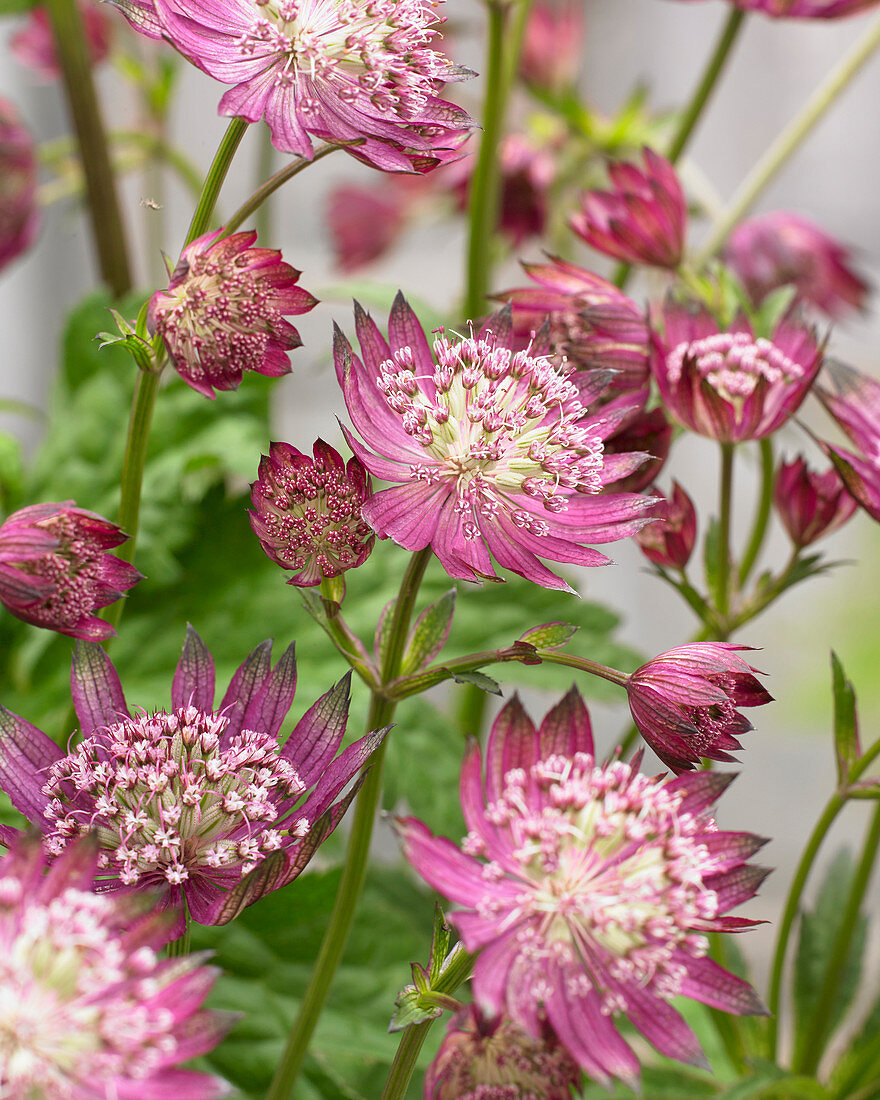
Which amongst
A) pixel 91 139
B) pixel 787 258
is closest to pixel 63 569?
pixel 91 139

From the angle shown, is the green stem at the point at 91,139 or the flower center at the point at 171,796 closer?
the flower center at the point at 171,796

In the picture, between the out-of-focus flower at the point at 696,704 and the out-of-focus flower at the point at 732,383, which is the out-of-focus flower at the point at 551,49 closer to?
the out-of-focus flower at the point at 732,383

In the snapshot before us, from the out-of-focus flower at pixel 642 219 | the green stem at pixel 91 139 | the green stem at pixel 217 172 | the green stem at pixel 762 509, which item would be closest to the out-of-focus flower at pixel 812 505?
the green stem at pixel 762 509

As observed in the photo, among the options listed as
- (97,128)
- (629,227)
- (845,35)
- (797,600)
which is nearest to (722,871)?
(629,227)

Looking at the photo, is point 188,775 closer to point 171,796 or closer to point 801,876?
point 171,796

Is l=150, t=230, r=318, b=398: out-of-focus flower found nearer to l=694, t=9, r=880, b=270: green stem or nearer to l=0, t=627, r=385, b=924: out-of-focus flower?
l=0, t=627, r=385, b=924: out-of-focus flower

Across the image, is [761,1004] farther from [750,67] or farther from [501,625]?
[750,67]
